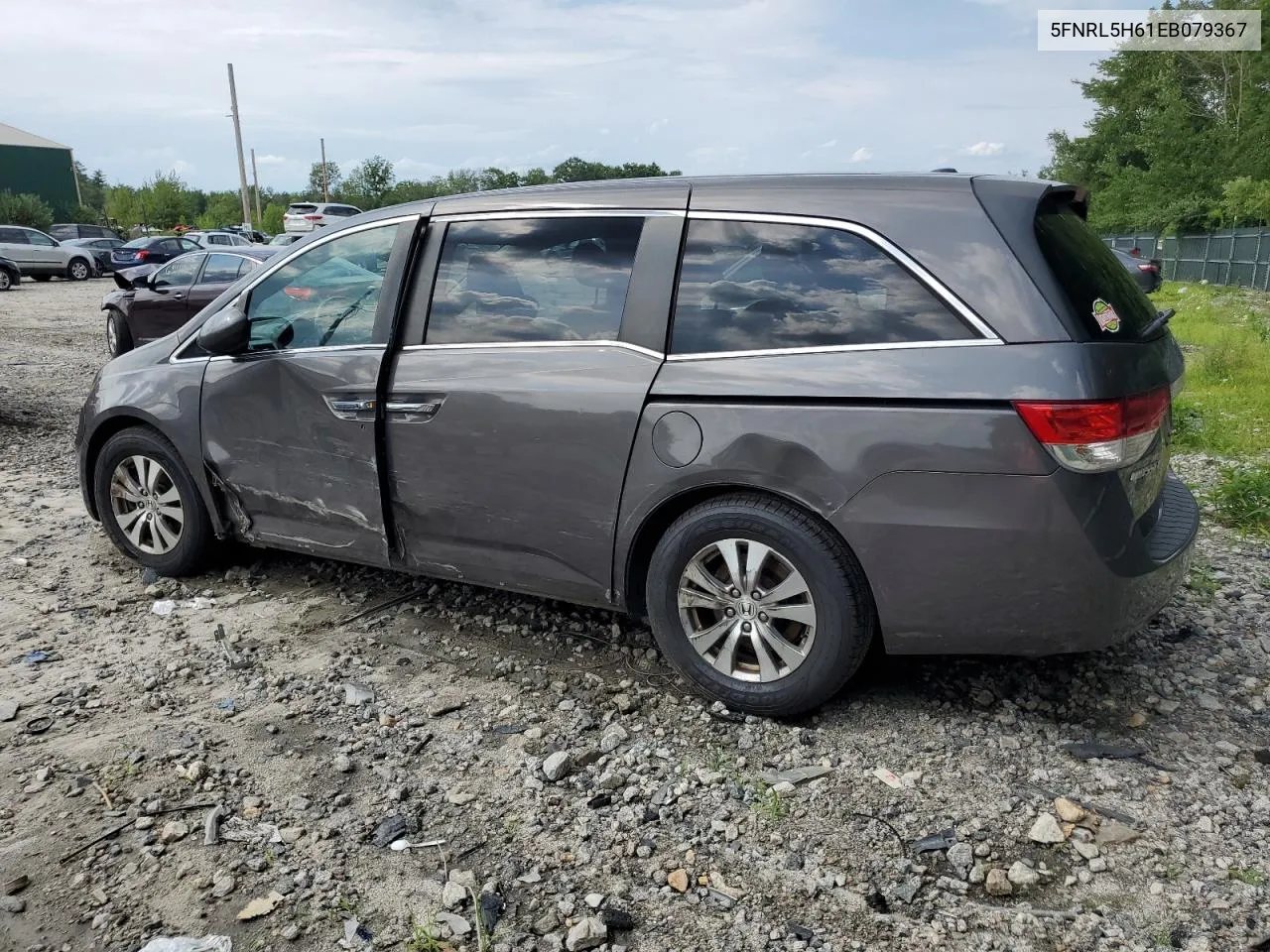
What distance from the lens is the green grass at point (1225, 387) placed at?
7824 mm

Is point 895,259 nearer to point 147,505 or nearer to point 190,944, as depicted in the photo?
point 190,944

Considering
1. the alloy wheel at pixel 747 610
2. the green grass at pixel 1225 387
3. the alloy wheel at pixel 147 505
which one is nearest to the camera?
the alloy wheel at pixel 747 610

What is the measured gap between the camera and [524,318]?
12.8 feet

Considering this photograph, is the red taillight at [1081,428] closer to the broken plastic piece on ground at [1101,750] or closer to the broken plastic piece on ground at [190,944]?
the broken plastic piece on ground at [1101,750]

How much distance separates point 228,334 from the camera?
177 inches

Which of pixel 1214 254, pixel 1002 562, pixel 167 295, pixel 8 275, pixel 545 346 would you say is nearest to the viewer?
pixel 1002 562

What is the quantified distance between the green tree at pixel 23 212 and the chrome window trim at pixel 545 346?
54972mm

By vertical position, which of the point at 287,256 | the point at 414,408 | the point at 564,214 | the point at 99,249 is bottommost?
the point at 414,408

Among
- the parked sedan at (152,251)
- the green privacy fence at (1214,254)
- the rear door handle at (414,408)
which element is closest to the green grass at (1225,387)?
the rear door handle at (414,408)

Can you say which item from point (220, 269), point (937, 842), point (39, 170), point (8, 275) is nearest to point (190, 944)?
point (937, 842)

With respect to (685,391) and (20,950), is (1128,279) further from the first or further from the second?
(20,950)

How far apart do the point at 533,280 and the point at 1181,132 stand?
45453 mm

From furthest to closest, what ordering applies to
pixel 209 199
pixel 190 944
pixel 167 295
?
1. pixel 209 199
2. pixel 167 295
3. pixel 190 944

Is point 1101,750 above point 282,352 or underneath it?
underneath
